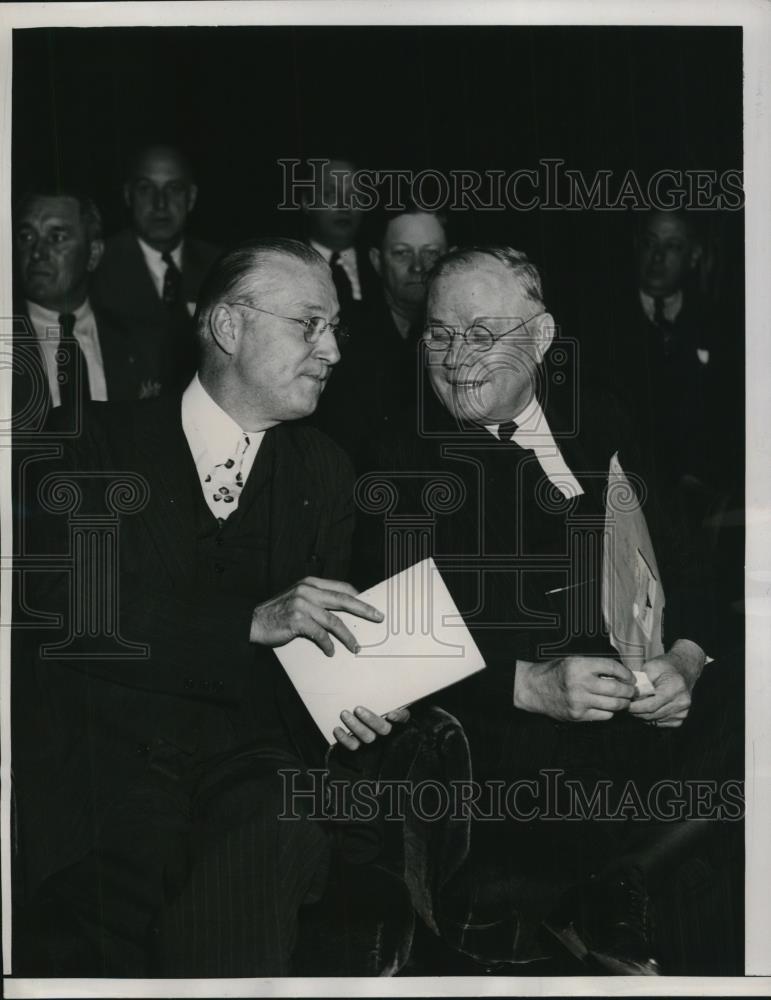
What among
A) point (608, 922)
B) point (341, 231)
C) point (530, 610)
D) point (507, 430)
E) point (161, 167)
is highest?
point (161, 167)

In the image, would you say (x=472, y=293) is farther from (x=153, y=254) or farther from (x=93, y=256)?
(x=93, y=256)

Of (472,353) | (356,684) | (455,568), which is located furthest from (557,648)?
(472,353)

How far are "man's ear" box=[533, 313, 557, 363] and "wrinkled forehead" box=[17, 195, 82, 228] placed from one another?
1.08m

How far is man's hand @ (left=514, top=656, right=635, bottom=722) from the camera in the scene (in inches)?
96.0

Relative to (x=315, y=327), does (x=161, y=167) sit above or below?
above

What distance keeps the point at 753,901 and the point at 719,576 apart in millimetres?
776

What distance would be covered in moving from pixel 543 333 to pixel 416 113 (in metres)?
0.59

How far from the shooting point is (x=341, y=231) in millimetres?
2447

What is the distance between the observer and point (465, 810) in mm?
2457

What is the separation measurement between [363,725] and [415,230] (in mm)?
1144

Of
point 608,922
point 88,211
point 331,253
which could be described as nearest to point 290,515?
point 331,253

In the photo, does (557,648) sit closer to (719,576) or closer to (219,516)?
(719,576)

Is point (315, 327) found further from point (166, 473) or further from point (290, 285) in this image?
point (166, 473)

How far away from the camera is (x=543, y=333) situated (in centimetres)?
246
